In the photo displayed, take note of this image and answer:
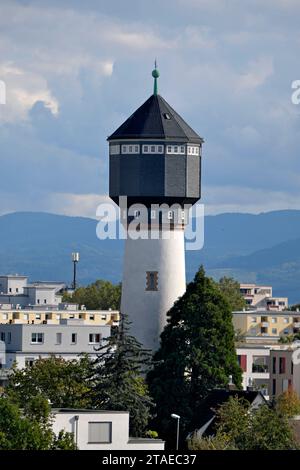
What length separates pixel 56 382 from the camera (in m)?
106

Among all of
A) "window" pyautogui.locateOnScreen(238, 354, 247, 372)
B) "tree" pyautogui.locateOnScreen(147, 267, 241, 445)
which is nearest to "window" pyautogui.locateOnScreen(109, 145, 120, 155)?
"tree" pyautogui.locateOnScreen(147, 267, 241, 445)

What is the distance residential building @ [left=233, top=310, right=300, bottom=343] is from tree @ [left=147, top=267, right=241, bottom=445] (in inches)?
2626

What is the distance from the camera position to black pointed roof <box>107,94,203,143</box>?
12356 cm

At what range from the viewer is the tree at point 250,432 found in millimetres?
92250

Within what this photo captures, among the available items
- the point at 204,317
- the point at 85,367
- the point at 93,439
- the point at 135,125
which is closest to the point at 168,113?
the point at 135,125

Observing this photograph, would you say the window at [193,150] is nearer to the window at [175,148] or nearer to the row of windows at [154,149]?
the row of windows at [154,149]

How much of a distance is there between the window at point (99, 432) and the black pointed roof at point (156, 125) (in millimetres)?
42734

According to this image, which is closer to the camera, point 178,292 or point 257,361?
point 178,292

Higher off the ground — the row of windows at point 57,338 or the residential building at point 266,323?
the residential building at point 266,323

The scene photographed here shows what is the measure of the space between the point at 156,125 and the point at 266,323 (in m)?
69.2

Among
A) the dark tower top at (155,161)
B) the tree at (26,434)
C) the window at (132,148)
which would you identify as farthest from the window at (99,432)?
the window at (132,148)

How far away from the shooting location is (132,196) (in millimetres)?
122938

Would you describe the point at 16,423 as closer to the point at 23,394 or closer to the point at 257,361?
the point at 23,394

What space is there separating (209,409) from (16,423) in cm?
2831
